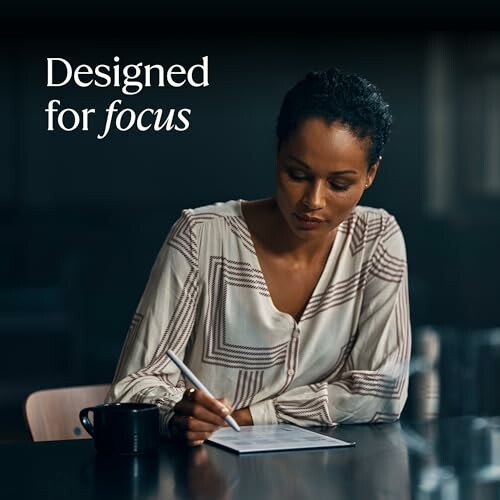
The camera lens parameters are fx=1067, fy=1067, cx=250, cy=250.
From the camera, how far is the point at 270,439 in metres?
1.53

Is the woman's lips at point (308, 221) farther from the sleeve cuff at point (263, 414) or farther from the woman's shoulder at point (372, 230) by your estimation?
the sleeve cuff at point (263, 414)

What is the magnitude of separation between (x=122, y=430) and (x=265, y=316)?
0.51 meters

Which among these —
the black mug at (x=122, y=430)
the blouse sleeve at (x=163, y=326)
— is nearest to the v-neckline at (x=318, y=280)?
the blouse sleeve at (x=163, y=326)

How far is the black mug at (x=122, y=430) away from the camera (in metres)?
1.44

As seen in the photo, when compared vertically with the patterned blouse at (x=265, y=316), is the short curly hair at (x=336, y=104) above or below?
above

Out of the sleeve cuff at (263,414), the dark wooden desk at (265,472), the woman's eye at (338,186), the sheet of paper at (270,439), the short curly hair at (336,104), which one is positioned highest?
the short curly hair at (336,104)

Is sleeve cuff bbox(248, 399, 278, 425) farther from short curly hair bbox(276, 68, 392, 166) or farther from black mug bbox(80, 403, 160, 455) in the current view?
short curly hair bbox(276, 68, 392, 166)

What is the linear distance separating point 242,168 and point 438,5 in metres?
0.81

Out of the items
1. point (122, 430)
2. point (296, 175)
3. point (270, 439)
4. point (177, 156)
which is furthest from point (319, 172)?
point (177, 156)

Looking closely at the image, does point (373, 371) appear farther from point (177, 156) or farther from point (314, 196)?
point (177, 156)

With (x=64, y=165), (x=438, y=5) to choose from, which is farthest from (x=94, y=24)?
(x=438, y=5)

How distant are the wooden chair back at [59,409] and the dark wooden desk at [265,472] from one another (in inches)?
16.2

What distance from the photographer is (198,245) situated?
187 centimetres

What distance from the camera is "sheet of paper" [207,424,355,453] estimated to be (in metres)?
1.47
